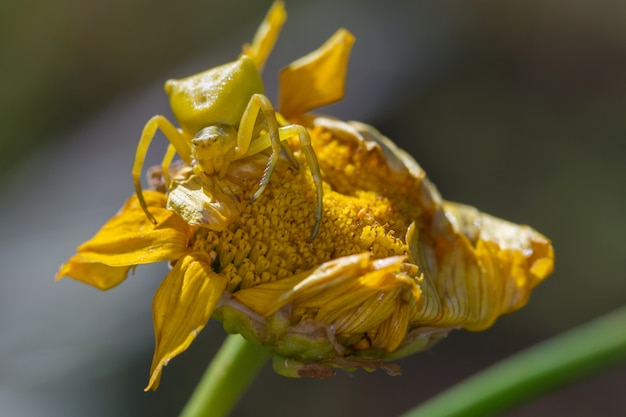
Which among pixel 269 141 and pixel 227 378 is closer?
pixel 269 141

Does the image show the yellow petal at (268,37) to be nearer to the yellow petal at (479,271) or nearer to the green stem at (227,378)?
the yellow petal at (479,271)

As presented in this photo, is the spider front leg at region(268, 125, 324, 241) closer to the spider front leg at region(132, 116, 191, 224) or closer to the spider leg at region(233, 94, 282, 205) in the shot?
the spider leg at region(233, 94, 282, 205)

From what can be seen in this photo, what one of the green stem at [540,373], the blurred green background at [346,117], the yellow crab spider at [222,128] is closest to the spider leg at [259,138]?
the yellow crab spider at [222,128]

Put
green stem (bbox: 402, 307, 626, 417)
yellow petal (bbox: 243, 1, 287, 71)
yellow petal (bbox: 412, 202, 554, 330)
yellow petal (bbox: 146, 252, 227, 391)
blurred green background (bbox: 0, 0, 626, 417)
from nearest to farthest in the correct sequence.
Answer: yellow petal (bbox: 146, 252, 227, 391) → yellow petal (bbox: 412, 202, 554, 330) → green stem (bbox: 402, 307, 626, 417) → yellow petal (bbox: 243, 1, 287, 71) → blurred green background (bbox: 0, 0, 626, 417)

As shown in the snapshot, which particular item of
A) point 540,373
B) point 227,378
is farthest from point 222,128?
point 540,373

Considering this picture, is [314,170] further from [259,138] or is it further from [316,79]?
[316,79]

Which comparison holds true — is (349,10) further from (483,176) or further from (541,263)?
(541,263)

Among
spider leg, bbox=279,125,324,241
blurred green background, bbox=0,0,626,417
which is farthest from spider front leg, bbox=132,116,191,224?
blurred green background, bbox=0,0,626,417

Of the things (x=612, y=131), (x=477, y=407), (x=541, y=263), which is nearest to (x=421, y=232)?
(x=541, y=263)
